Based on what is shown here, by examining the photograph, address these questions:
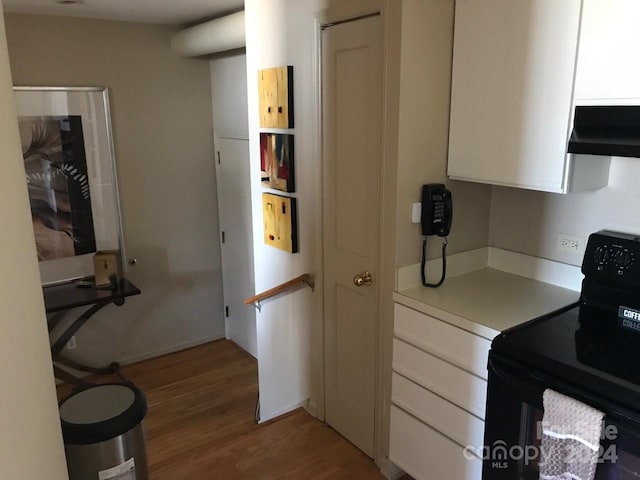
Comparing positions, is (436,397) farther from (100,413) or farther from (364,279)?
(100,413)

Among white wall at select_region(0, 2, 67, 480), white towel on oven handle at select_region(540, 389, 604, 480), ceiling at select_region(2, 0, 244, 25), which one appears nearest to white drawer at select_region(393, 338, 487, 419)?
white towel on oven handle at select_region(540, 389, 604, 480)

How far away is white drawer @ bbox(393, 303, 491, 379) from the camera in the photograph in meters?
1.93

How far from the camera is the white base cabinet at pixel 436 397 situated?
77.7 inches

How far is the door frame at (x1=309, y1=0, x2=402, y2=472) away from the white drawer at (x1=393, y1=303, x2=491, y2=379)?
94mm

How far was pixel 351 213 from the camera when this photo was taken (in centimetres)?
249

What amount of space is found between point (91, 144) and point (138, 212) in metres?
0.56

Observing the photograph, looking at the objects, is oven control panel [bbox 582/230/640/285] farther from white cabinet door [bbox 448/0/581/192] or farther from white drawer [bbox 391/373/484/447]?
white drawer [bbox 391/373/484/447]

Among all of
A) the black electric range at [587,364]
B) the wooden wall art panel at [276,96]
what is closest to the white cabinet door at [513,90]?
the black electric range at [587,364]

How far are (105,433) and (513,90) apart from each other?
1773 mm

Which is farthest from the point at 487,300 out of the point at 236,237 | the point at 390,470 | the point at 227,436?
the point at 236,237

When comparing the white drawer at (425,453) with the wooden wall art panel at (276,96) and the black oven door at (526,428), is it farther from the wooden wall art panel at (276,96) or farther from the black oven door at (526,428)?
the wooden wall art panel at (276,96)

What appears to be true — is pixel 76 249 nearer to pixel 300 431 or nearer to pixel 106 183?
pixel 106 183

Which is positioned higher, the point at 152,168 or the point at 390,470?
the point at 152,168

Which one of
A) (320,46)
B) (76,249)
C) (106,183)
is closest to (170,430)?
(76,249)
